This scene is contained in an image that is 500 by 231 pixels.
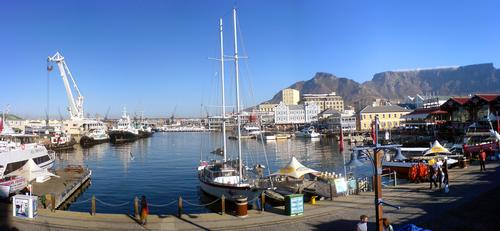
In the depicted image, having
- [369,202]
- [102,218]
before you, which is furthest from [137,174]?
[369,202]

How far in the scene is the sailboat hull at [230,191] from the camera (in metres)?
25.0

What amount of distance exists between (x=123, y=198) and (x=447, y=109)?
65.2 metres

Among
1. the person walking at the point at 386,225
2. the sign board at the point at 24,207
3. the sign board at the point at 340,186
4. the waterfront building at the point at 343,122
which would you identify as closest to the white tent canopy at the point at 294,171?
the sign board at the point at 340,186

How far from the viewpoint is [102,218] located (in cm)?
1903

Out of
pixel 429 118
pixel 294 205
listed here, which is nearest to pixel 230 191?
pixel 294 205

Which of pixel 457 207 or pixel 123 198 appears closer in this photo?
A: pixel 457 207

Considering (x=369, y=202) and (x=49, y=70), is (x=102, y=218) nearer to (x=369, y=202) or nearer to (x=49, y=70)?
(x=369, y=202)

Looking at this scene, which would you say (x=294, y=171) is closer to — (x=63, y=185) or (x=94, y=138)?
(x=63, y=185)

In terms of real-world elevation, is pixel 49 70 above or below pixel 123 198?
above

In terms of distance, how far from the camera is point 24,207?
19.1m

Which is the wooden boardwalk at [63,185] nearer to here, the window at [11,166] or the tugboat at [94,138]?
the window at [11,166]

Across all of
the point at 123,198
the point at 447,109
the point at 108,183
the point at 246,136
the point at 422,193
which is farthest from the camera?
the point at 246,136

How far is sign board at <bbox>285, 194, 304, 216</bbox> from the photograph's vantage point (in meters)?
18.5

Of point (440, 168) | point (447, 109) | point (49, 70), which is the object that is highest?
point (49, 70)
